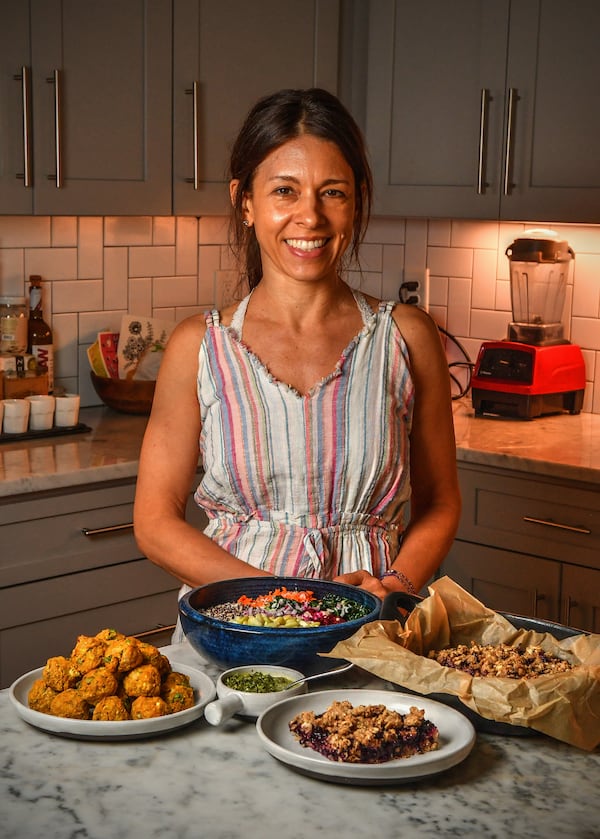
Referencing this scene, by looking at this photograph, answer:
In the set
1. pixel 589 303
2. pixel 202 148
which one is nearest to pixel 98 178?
pixel 202 148

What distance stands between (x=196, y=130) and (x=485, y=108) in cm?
84

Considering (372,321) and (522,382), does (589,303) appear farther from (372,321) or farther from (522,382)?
(372,321)

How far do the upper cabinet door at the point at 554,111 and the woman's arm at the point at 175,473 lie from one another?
5.19ft

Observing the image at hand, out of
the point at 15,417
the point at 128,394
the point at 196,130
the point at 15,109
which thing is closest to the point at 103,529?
the point at 15,417

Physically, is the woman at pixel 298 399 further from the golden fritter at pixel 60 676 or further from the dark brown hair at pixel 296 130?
the golden fritter at pixel 60 676

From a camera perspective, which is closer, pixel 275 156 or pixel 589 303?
pixel 275 156

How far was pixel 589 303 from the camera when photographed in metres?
3.53

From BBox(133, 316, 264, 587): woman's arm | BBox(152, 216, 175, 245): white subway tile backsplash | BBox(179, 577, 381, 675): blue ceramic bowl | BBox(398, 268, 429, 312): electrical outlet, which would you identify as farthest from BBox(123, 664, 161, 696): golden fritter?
BBox(398, 268, 429, 312): electrical outlet

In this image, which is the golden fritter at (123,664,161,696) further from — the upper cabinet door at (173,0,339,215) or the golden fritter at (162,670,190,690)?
the upper cabinet door at (173,0,339,215)

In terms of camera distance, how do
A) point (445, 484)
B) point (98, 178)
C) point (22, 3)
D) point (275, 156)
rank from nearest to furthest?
point (275, 156) → point (445, 484) → point (22, 3) → point (98, 178)

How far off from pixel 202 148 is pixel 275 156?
1.56 m

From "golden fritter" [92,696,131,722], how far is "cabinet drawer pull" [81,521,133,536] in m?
1.62

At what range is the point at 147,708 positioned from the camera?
1271 millimetres

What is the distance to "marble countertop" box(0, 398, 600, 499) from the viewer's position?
110 inches
